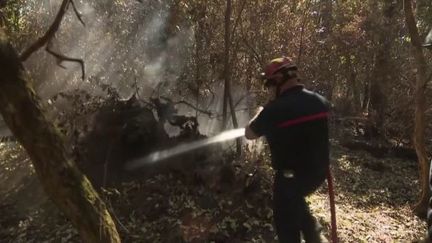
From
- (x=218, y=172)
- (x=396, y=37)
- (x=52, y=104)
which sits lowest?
(x=218, y=172)

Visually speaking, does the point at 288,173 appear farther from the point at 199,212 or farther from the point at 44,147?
the point at 199,212

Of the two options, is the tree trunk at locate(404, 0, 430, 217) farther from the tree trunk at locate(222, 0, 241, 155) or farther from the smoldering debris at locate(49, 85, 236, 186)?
the smoldering debris at locate(49, 85, 236, 186)

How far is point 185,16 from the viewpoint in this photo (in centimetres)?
802

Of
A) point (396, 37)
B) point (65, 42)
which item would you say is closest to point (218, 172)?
point (65, 42)

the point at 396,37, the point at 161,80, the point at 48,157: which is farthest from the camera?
the point at 396,37

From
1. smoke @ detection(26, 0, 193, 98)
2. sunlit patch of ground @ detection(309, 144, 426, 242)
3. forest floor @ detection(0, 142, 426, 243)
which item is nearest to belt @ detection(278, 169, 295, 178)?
forest floor @ detection(0, 142, 426, 243)

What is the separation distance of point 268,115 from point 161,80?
4952 millimetres

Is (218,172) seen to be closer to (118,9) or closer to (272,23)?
(272,23)

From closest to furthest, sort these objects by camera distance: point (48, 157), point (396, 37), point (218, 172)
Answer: point (48, 157), point (218, 172), point (396, 37)

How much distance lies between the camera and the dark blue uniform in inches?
153

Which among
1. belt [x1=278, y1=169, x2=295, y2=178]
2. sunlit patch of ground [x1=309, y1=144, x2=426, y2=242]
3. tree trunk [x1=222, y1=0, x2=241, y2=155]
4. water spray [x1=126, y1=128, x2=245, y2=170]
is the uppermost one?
tree trunk [x1=222, y1=0, x2=241, y2=155]

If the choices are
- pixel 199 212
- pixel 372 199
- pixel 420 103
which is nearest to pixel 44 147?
pixel 199 212

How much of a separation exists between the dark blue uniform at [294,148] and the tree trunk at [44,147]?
4.92ft

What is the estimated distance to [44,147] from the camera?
3639 millimetres
